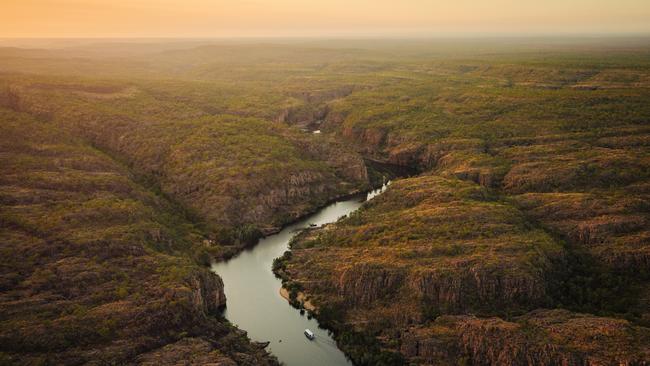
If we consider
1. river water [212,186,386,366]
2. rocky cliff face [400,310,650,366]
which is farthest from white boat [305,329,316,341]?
rocky cliff face [400,310,650,366]

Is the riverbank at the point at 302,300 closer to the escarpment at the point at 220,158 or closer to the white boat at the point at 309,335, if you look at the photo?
the white boat at the point at 309,335

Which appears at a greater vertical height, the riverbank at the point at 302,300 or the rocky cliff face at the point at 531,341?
the rocky cliff face at the point at 531,341

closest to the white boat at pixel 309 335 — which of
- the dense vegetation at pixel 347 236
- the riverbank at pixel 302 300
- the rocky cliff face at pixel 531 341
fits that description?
the dense vegetation at pixel 347 236

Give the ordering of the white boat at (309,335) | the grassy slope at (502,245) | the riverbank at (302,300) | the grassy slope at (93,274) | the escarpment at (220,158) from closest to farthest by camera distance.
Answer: the grassy slope at (93,274) < the grassy slope at (502,245) < the white boat at (309,335) < the riverbank at (302,300) < the escarpment at (220,158)

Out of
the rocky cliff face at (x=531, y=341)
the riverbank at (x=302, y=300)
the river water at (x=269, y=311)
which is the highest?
the rocky cliff face at (x=531, y=341)

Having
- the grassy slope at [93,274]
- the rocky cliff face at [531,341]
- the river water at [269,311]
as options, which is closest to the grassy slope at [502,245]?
the rocky cliff face at [531,341]

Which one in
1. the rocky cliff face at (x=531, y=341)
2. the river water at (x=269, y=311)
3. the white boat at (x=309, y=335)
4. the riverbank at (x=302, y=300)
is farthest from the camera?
the riverbank at (x=302, y=300)

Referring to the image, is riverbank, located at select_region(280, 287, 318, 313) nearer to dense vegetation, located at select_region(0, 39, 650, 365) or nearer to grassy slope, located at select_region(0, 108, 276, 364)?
dense vegetation, located at select_region(0, 39, 650, 365)

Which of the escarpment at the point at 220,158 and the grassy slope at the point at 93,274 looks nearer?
the grassy slope at the point at 93,274
